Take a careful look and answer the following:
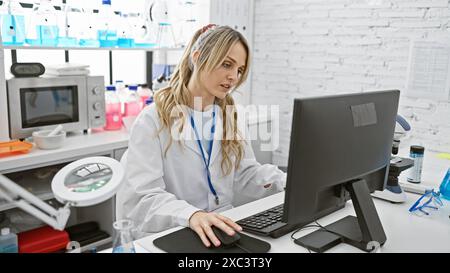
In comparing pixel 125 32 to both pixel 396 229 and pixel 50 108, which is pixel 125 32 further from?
pixel 396 229

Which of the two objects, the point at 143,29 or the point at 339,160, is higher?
the point at 143,29

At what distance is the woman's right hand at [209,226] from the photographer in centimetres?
122

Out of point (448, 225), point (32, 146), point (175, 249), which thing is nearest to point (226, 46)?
point (175, 249)

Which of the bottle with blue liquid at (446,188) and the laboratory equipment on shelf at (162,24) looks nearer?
the bottle with blue liquid at (446,188)

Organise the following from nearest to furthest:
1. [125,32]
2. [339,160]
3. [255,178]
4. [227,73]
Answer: [339,160]
[227,73]
[255,178]
[125,32]

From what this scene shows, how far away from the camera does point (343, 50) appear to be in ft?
10.3

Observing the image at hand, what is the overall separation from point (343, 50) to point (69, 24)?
1.94m

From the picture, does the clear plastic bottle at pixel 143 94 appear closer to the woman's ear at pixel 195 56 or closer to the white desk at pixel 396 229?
the woman's ear at pixel 195 56

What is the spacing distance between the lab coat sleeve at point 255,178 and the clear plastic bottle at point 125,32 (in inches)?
55.3

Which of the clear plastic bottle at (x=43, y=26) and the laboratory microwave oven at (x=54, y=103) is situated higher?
→ the clear plastic bottle at (x=43, y=26)

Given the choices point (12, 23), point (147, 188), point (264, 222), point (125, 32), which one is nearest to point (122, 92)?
point (125, 32)

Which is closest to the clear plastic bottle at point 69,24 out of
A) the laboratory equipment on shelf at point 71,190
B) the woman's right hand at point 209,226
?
the woman's right hand at point 209,226

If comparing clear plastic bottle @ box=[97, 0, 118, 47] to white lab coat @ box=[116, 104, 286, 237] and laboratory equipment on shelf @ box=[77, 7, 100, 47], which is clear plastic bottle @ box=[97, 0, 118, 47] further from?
white lab coat @ box=[116, 104, 286, 237]
